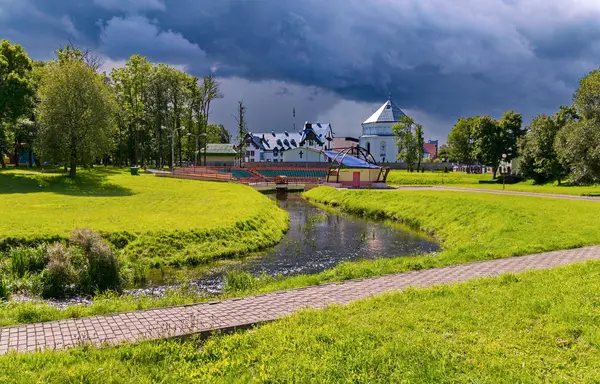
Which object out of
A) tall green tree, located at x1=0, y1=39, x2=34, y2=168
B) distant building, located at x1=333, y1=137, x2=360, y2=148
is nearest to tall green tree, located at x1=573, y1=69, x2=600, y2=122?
tall green tree, located at x1=0, y1=39, x2=34, y2=168

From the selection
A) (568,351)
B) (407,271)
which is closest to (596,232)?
(407,271)

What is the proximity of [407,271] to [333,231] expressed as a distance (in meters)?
12.9

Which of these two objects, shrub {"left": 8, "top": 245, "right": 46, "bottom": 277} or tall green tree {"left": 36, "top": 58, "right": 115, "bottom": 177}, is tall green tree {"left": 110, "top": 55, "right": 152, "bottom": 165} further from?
shrub {"left": 8, "top": 245, "right": 46, "bottom": 277}

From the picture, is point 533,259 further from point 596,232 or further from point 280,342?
point 280,342

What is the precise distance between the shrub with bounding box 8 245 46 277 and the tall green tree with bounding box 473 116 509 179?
6781 centimetres

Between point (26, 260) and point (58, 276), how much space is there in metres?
1.96

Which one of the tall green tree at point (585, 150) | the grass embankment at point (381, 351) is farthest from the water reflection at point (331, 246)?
the tall green tree at point (585, 150)

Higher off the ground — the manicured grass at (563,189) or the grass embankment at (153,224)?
the manicured grass at (563,189)

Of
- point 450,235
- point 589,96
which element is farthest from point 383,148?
point 450,235

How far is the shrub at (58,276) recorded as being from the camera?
10.9 m

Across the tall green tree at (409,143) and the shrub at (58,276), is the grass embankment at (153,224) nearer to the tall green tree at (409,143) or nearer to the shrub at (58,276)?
the shrub at (58,276)

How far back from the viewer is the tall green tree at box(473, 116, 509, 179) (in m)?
66.7

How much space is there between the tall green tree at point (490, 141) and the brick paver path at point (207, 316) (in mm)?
61962

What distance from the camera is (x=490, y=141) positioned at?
66.6m
